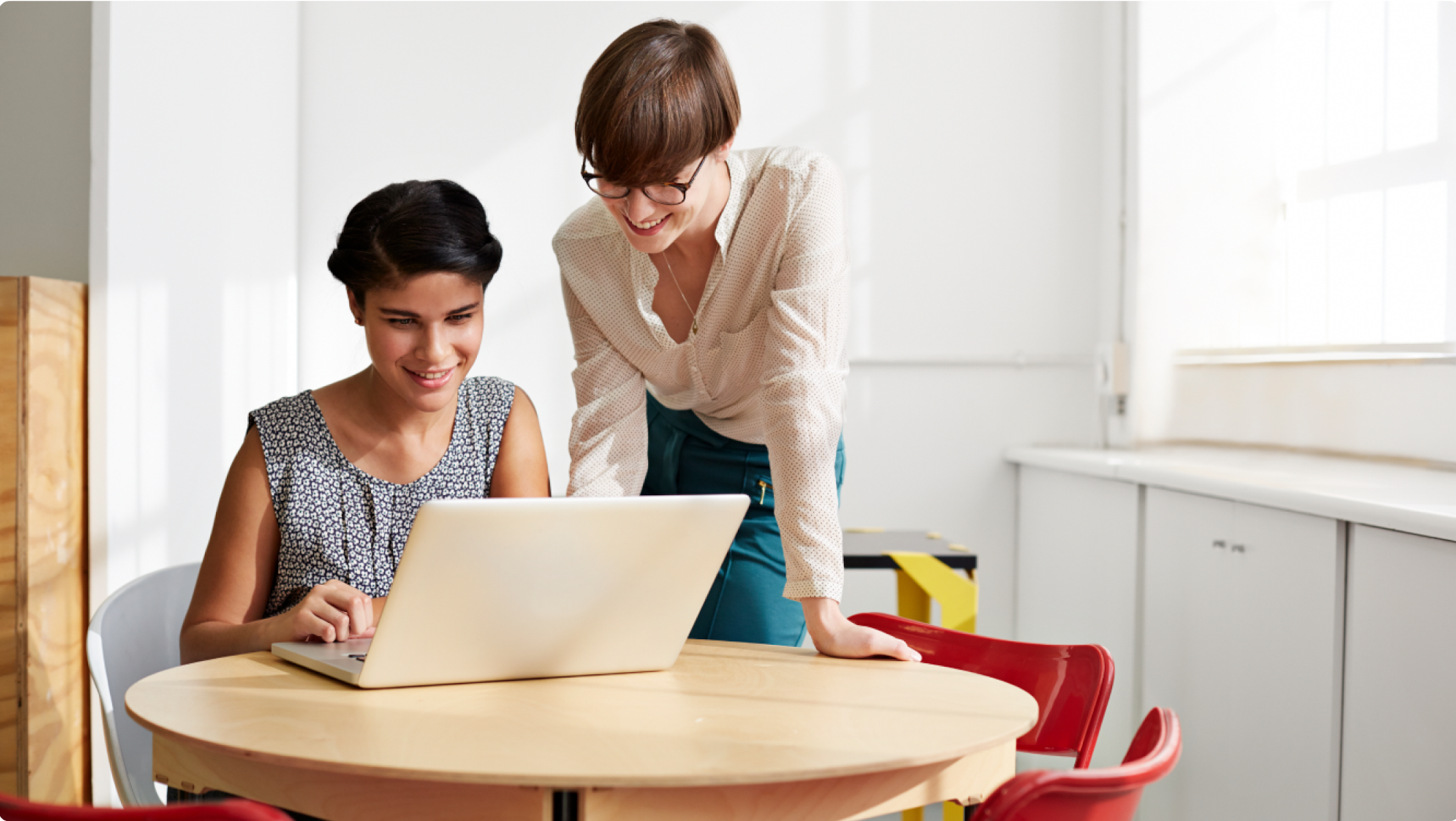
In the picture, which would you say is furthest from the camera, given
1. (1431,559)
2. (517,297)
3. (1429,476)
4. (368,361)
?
Result: (517,297)

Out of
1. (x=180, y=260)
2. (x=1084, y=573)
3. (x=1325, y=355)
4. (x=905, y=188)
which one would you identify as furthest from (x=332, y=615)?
(x=905, y=188)

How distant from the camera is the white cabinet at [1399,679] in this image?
1.47 meters

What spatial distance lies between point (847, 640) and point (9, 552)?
5.30 ft

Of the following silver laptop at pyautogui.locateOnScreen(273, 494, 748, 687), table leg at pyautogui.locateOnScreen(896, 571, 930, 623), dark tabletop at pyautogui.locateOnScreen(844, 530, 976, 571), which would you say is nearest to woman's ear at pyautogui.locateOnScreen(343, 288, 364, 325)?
silver laptop at pyautogui.locateOnScreen(273, 494, 748, 687)

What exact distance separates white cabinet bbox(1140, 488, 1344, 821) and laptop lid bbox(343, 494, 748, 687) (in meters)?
1.16

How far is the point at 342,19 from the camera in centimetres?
306

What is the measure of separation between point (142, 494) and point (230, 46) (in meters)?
1.10

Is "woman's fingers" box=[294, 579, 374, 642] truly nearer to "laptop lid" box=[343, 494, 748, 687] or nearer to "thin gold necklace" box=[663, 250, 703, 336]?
"laptop lid" box=[343, 494, 748, 687]

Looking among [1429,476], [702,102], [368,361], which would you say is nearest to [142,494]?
[368,361]

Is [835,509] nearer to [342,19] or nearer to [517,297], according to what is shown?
[517,297]

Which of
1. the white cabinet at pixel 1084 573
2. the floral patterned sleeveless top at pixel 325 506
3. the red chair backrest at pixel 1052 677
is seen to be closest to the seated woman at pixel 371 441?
the floral patterned sleeveless top at pixel 325 506

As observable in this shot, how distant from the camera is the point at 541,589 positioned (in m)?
1.03

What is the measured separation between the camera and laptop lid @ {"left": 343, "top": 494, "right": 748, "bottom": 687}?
0.98 m

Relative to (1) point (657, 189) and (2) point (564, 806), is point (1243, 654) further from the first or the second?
(2) point (564, 806)
